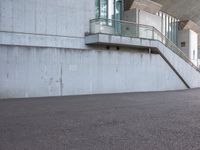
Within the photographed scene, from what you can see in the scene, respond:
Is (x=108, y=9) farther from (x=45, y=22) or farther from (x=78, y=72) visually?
(x=78, y=72)

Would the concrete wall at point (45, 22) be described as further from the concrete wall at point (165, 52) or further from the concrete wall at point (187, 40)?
the concrete wall at point (187, 40)

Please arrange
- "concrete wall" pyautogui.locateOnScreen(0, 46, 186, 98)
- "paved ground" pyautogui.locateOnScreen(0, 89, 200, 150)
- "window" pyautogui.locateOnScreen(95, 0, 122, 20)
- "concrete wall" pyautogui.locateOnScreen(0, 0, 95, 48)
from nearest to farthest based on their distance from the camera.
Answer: "paved ground" pyautogui.locateOnScreen(0, 89, 200, 150) → "concrete wall" pyautogui.locateOnScreen(0, 46, 186, 98) → "concrete wall" pyautogui.locateOnScreen(0, 0, 95, 48) → "window" pyautogui.locateOnScreen(95, 0, 122, 20)

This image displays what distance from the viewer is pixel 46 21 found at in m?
19.0

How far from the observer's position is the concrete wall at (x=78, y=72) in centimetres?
1686

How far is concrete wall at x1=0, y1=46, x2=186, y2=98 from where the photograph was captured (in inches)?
664

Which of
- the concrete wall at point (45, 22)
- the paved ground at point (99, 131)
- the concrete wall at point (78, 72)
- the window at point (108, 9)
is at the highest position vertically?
the window at point (108, 9)

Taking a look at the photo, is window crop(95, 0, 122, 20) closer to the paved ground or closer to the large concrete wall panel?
the large concrete wall panel

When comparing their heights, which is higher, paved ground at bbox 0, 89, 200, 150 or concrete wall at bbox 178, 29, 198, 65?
concrete wall at bbox 178, 29, 198, 65

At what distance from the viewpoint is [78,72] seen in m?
19.5

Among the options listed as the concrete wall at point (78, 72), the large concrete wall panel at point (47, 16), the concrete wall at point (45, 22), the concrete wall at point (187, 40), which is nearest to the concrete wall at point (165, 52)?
the concrete wall at point (78, 72)

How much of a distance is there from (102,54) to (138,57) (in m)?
3.46

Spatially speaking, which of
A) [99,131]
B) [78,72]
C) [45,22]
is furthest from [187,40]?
[99,131]

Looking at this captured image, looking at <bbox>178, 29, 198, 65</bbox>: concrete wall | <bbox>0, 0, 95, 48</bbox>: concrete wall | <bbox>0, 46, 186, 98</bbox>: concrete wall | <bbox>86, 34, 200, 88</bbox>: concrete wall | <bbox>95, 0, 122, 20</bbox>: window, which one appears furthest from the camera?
<bbox>178, 29, 198, 65</bbox>: concrete wall

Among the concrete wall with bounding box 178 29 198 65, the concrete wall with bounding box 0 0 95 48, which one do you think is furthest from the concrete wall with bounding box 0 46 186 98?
the concrete wall with bounding box 178 29 198 65
